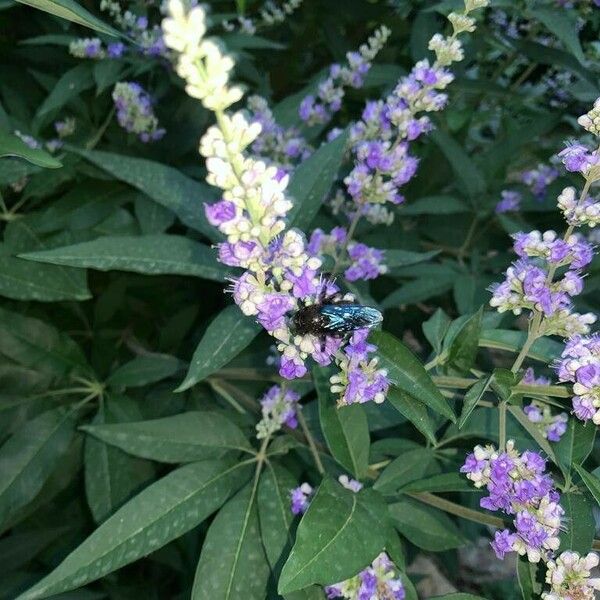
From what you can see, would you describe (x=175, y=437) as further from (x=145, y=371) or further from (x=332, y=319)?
(x=332, y=319)

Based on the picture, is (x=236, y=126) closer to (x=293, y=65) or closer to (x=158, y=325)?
(x=158, y=325)

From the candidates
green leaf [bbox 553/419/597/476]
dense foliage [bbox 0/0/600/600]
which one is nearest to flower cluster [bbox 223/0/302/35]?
dense foliage [bbox 0/0/600/600]

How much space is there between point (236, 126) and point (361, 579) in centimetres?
84

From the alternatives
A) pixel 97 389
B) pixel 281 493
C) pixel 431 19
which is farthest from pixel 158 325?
pixel 431 19

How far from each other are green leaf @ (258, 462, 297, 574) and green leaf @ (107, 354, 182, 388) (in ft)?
1.69

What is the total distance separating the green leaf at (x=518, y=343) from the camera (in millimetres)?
1488

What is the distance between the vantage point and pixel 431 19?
9.42 feet

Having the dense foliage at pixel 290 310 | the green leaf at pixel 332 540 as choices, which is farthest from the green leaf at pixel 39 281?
the green leaf at pixel 332 540

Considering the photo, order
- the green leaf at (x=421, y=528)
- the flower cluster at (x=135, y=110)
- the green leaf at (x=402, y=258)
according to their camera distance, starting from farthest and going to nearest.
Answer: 1. the flower cluster at (x=135, y=110)
2. the green leaf at (x=402, y=258)
3. the green leaf at (x=421, y=528)

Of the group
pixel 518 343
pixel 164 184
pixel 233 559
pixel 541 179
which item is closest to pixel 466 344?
pixel 518 343

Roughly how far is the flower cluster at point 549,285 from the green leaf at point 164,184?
75 cm

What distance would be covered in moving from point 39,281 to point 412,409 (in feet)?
3.69

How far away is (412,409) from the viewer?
1.28 metres

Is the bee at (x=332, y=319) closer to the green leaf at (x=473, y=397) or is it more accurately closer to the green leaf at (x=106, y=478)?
the green leaf at (x=473, y=397)
